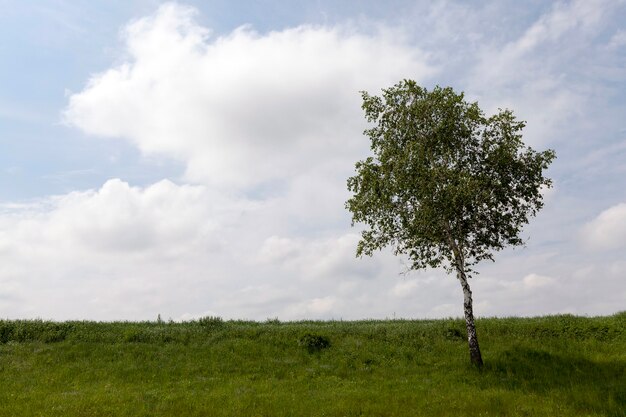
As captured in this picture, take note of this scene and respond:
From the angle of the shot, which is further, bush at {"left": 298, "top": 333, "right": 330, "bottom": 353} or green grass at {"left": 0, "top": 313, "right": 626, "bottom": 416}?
bush at {"left": 298, "top": 333, "right": 330, "bottom": 353}

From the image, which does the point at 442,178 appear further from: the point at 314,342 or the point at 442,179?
the point at 314,342

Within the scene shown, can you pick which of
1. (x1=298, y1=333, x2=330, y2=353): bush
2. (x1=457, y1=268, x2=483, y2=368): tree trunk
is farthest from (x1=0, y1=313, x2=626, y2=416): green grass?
(x1=457, y1=268, x2=483, y2=368): tree trunk

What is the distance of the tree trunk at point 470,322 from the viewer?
106 feet

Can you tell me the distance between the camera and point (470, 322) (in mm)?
32719

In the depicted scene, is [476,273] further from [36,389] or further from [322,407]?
[36,389]

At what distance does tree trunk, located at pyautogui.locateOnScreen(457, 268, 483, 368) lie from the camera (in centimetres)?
3219

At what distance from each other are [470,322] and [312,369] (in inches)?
421

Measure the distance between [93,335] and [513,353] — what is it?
3114cm

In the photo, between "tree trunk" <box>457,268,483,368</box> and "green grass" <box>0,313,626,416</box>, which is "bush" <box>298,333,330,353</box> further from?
"tree trunk" <box>457,268,483,368</box>

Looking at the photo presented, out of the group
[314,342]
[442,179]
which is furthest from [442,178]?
[314,342]

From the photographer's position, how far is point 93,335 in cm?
3925

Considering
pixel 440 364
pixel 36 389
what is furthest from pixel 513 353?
pixel 36 389

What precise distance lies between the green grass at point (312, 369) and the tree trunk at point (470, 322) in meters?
0.97

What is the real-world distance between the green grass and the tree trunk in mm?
969
